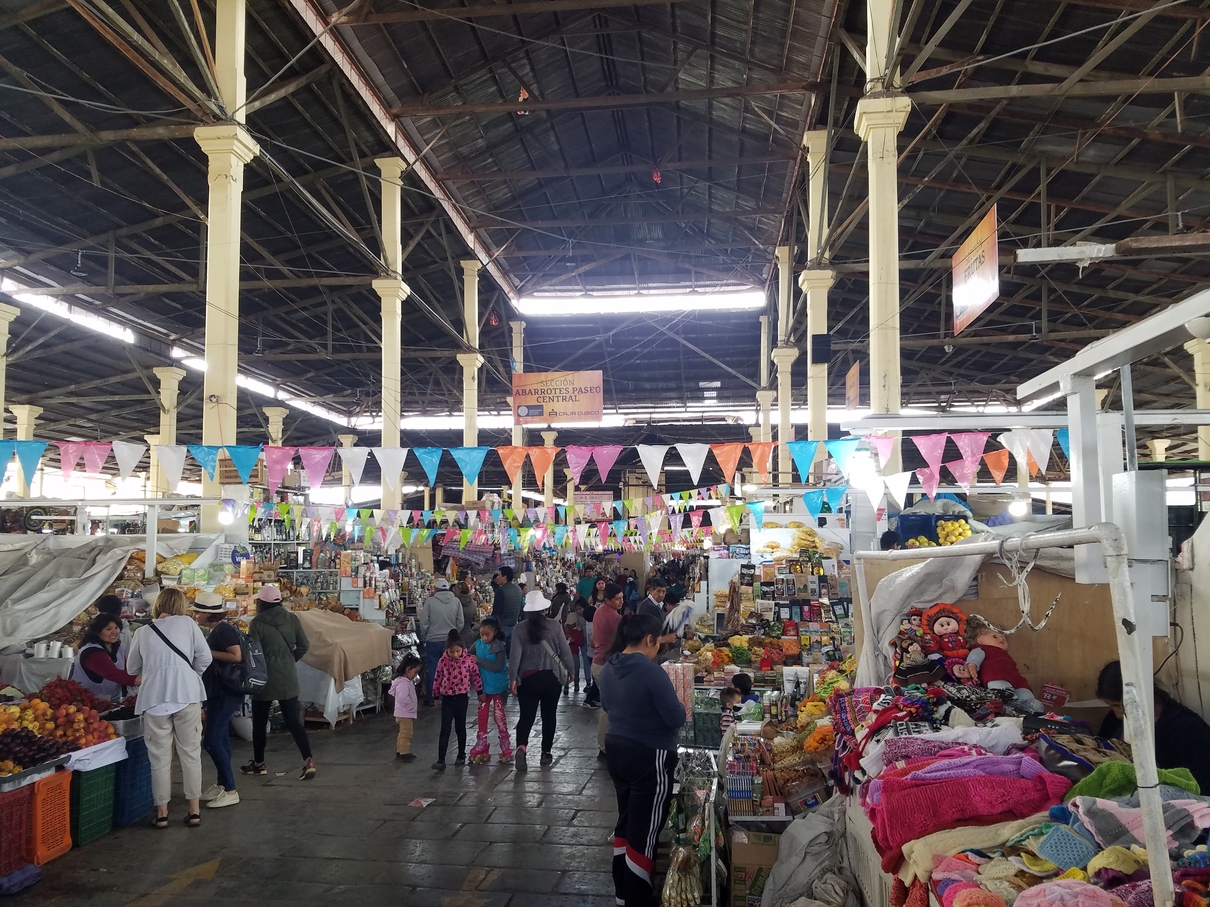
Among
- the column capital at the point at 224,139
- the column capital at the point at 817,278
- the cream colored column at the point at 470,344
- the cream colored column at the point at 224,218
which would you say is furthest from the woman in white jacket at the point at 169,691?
the cream colored column at the point at 470,344

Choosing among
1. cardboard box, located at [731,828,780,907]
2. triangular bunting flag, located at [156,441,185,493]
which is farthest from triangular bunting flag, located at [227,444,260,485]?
cardboard box, located at [731,828,780,907]

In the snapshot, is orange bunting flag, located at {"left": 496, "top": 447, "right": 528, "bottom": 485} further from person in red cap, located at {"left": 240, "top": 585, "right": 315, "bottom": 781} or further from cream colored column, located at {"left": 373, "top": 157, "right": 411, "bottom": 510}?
cream colored column, located at {"left": 373, "top": 157, "right": 411, "bottom": 510}

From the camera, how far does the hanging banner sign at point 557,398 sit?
47.1ft

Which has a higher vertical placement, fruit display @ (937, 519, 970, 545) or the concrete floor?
fruit display @ (937, 519, 970, 545)

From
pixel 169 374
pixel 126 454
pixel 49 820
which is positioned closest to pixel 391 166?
pixel 126 454

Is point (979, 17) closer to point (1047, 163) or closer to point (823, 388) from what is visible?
point (1047, 163)

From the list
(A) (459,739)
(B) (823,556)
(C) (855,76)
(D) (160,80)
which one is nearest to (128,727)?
(A) (459,739)

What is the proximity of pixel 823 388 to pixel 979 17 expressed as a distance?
625 cm

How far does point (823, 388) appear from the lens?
45.8 ft

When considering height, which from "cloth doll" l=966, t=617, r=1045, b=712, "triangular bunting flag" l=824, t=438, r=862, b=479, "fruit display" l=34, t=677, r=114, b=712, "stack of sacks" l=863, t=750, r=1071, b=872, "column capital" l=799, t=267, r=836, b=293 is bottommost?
"fruit display" l=34, t=677, r=114, b=712

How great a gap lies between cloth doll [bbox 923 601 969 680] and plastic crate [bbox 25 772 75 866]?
506 centimetres

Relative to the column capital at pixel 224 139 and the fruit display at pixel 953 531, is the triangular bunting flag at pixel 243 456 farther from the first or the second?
the fruit display at pixel 953 531

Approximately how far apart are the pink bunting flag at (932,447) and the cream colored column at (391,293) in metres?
7.84

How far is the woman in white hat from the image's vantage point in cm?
654
